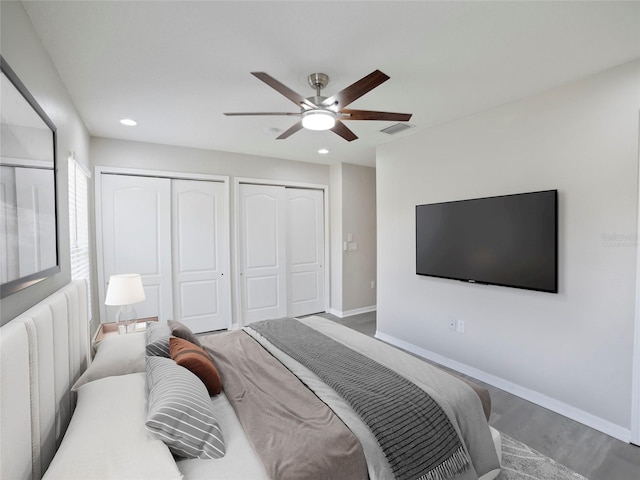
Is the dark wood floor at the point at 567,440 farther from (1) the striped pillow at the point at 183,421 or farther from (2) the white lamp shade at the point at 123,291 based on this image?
(2) the white lamp shade at the point at 123,291

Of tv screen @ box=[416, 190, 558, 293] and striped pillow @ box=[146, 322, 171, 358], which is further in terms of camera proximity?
tv screen @ box=[416, 190, 558, 293]

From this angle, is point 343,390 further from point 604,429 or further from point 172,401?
point 604,429

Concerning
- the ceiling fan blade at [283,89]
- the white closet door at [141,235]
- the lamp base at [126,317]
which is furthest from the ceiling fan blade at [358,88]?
the white closet door at [141,235]

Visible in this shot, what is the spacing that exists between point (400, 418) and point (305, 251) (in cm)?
380

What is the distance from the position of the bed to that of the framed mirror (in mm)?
202

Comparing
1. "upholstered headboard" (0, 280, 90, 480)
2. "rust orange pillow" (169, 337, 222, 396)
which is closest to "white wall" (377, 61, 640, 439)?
"rust orange pillow" (169, 337, 222, 396)

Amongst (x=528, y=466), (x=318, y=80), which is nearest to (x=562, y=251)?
(x=528, y=466)

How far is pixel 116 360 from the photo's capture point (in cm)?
184

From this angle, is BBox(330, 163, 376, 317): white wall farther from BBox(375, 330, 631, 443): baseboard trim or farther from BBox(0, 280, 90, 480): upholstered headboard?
BBox(0, 280, 90, 480): upholstered headboard

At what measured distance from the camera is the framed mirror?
3.65 feet

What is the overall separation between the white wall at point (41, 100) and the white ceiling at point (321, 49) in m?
0.12

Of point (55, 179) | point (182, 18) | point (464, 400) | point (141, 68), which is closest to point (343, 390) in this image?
point (464, 400)

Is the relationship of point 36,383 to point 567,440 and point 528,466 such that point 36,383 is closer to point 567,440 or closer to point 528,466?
point 528,466

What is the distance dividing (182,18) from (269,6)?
48 cm
